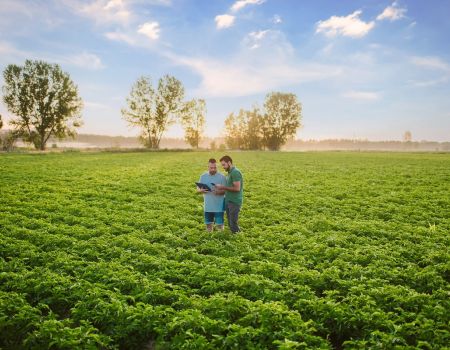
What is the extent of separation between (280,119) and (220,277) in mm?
118750

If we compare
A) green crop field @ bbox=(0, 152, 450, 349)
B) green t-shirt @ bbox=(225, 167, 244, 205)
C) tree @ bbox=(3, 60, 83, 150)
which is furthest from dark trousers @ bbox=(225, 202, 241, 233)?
tree @ bbox=(3, 60, 83, 150)

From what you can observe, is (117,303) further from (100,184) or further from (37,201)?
(100,184)

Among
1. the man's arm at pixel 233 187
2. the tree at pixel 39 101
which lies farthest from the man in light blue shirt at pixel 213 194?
the tree at pixel 39 101

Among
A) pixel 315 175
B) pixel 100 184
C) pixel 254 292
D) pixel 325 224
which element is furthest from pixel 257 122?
pixel 254 292

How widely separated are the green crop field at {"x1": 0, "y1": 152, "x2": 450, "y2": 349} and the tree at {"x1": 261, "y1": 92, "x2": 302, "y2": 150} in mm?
105522

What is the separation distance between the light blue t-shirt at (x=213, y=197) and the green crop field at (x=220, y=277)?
4.24ft

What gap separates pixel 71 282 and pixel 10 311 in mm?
1600

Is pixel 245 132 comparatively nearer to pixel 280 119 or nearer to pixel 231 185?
pixel 280 119

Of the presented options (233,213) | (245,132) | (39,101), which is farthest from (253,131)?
(233,213)

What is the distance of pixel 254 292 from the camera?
30.9ft

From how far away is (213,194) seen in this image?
45.2ft

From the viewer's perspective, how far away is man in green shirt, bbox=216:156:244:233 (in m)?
13.2

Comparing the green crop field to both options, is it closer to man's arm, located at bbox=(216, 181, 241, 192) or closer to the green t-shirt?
the green t-shirt

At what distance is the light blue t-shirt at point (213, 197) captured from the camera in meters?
13.7
